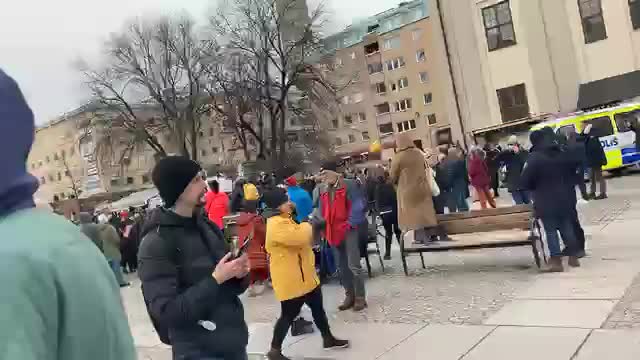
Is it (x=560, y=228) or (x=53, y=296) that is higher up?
(x=53, y=296)

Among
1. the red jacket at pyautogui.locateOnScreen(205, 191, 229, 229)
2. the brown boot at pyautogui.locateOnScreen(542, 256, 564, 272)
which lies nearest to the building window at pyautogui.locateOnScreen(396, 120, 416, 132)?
the red jacket at pyautogui.locateOnScreen(205, 191, 229, 229)

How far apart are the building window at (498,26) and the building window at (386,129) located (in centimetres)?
4635

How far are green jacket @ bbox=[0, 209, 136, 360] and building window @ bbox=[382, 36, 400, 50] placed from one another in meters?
77.8

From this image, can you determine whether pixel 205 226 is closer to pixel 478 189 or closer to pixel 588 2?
pixel 478 189

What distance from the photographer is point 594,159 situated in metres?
15.0

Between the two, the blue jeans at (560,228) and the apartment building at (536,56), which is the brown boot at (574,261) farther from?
the apartment building at (536,56)

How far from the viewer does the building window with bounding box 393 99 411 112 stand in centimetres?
7688

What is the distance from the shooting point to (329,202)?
8.35 meters

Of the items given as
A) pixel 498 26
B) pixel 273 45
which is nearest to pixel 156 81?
pixel 273 45

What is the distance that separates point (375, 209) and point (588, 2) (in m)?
21.6

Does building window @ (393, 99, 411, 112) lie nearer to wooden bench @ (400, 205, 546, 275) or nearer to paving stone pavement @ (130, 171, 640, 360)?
paving stone pavement @ (130, 171, 640, 360)

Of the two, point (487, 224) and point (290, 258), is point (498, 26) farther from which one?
point (290, 258)

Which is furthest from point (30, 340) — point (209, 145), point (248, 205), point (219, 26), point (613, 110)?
point (209, 145)

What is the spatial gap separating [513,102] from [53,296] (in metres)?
32.1
